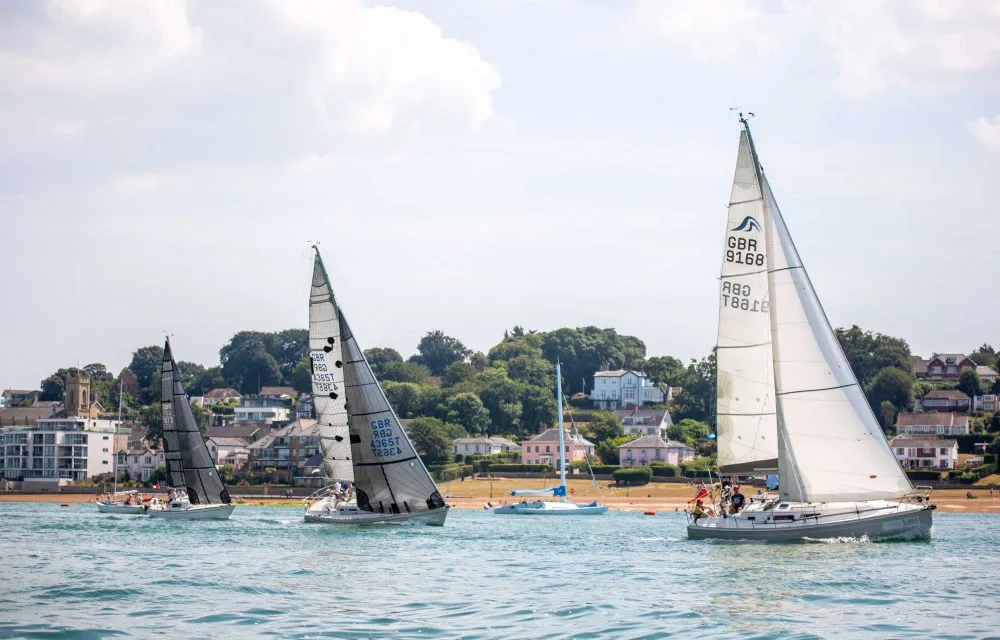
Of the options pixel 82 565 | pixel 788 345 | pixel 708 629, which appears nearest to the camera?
pixel 708 629

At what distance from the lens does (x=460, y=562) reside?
42.0 metres

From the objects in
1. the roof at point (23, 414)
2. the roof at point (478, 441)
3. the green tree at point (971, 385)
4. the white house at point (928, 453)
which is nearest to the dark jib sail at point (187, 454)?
the white house at point (928, 453)

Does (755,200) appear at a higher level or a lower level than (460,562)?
higher

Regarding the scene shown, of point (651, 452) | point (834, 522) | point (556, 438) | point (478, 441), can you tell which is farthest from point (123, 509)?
point (556, 438)

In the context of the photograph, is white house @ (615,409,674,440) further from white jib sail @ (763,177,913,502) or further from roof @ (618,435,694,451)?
white jib sail @ (763,177,913,502)

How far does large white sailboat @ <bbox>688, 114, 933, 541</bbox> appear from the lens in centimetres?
4366

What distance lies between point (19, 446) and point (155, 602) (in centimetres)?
14778

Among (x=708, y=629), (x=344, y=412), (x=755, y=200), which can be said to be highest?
(x=755, y=200)

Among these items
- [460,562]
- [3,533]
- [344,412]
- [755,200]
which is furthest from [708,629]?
[3,533]

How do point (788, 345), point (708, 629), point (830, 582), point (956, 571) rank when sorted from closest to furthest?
point (708, 629) → point (830, 582) → point (956, 571) → point (788, 345)

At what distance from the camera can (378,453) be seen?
57.7 metres

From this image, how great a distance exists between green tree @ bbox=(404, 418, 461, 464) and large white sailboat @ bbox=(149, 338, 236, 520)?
64675 mm

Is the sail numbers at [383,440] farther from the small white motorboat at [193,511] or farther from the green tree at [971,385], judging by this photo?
the green tree at [971,385]

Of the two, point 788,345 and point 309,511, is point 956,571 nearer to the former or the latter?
point 788,345
